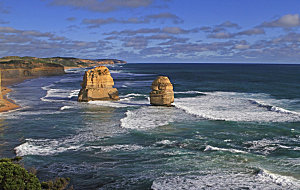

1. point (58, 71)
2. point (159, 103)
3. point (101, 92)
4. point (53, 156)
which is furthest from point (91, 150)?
point (58, 71)

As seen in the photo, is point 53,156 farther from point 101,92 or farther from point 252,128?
point 101,92

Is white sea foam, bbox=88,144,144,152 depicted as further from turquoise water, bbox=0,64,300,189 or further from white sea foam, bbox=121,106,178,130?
white sea foam, bbox=121,106,178,130

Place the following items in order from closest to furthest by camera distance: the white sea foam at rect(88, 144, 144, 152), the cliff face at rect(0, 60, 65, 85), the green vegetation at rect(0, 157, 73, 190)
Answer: the green vegetation at rect(0, 157, 73, 190) → the white sea foam at rect(88, 144, 144, 152) → the cliff face at rect(0, 60, 65, 85)

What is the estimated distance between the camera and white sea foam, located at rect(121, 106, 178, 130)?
99.3 feet

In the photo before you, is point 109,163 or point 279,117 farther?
point 279,117

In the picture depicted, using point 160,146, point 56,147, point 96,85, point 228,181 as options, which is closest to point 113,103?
point 96,85

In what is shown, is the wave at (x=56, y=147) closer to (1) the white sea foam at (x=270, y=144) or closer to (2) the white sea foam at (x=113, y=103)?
(1) the white sea foam at (x=270, y=144)

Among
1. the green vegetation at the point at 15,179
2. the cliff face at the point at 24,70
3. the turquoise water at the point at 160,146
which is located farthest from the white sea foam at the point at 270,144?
the cliff face at the point at 24,70

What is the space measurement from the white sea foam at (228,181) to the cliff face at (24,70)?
9988cm

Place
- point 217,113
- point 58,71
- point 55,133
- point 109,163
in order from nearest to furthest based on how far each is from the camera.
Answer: point 109,163 < point 55,133 < point 217,113 < point 58,71

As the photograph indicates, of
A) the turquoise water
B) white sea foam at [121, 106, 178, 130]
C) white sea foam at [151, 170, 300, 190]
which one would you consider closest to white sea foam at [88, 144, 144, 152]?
the turquoise water

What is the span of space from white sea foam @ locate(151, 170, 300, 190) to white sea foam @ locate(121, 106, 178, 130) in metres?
12.5

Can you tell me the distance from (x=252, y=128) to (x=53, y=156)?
17.4 meters

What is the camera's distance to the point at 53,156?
21031 mm
